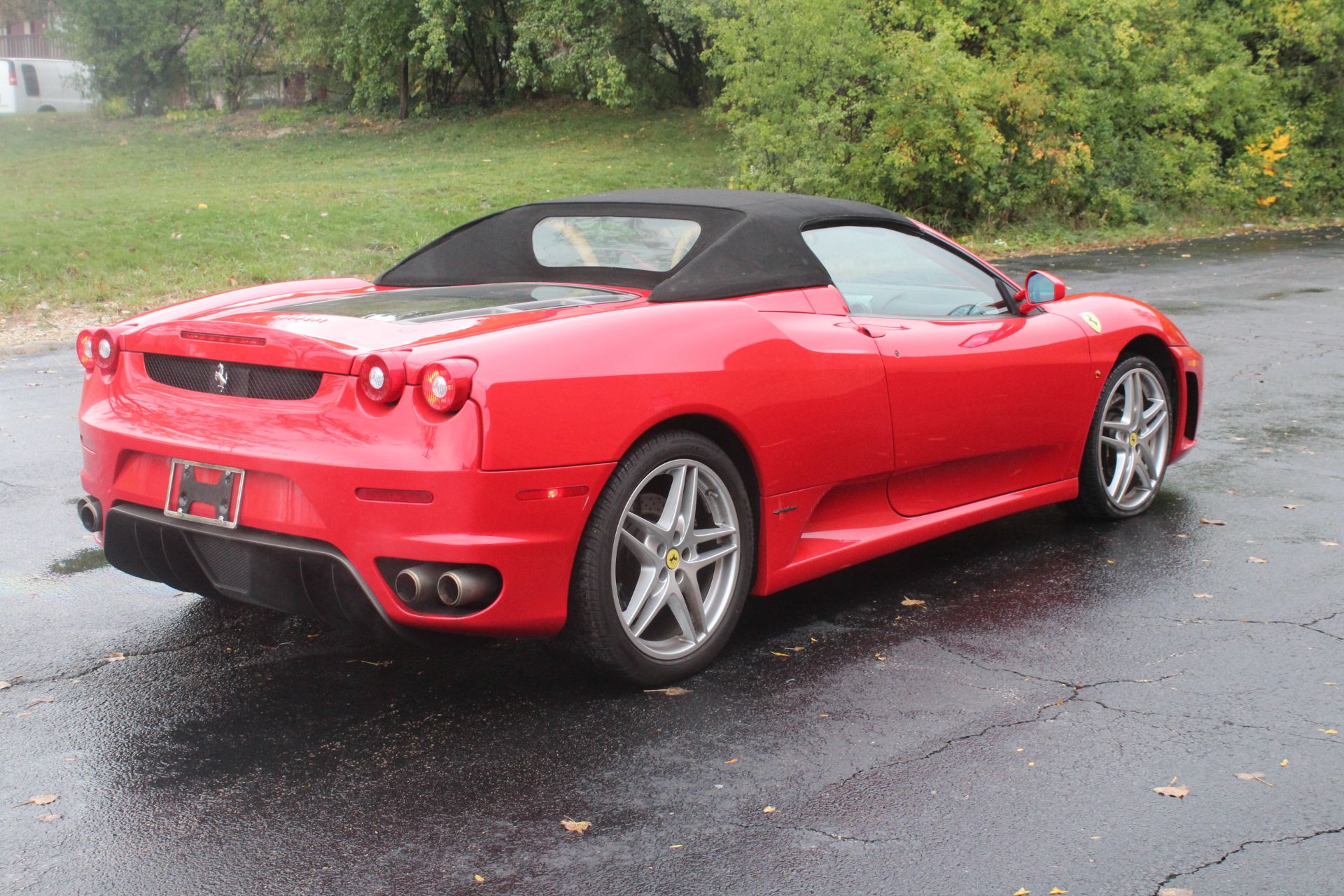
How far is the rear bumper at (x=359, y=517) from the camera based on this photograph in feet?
11.5

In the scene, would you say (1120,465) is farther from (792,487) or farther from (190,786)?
(190,786)

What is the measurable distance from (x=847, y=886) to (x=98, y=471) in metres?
2.47

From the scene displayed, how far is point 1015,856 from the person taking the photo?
119 inches

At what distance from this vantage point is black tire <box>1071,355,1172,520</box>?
5.62 metres

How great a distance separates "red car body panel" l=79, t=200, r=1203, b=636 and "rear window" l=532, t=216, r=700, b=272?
406 mm

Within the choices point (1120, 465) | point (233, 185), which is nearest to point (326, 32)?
point (233, 185)

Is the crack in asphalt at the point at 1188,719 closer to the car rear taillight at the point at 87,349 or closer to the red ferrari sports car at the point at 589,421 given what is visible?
the red ferrari sports car at the point at 589,421

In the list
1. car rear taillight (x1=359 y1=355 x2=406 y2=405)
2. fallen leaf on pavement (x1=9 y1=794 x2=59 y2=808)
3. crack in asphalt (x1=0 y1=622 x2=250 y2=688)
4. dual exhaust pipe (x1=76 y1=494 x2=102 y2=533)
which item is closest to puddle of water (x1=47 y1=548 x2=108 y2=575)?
crack in asphalt (x1=0 y1=622 x2=250 y2=688)

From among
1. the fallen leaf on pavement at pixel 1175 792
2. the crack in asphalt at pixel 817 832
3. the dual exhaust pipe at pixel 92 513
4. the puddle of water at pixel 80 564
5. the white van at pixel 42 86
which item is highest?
the white van at pixel 42 86

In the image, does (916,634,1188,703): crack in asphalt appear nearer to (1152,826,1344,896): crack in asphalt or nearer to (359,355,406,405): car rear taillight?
(1152,826,1344,896): crack in asphalt

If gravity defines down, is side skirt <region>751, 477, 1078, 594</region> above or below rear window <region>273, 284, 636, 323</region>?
below

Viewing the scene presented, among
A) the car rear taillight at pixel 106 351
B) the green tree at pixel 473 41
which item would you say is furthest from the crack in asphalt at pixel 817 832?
the green tree at pixel 473 41

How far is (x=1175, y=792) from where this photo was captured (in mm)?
3344

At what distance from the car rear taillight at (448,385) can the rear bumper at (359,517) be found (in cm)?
4
